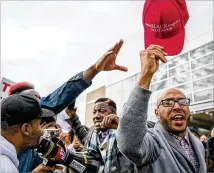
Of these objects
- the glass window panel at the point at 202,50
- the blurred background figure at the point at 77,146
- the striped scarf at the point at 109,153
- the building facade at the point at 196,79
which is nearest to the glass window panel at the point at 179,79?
the building facade at the point at 196,79

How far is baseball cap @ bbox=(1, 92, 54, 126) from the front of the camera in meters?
1.42

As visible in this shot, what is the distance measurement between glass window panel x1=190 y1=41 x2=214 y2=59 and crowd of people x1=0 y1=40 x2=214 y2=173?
50.4ft

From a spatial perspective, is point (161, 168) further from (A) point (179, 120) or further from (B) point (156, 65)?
(B) point (156, 65)

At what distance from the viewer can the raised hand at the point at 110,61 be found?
217 cm

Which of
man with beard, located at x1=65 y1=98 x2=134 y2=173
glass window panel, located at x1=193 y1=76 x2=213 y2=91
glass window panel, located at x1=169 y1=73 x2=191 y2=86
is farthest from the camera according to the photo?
glass window panel, located at x1=169 y1=73 x2=191 y2=86

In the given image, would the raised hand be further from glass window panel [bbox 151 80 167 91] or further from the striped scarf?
glass window panel [bbox 151 80 167 91]

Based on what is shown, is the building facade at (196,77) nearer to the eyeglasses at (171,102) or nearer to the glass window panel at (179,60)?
the glass window panel at (179,60)

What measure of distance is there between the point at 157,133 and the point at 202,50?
53.6 feet

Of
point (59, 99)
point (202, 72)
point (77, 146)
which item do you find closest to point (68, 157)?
point (59, 99)

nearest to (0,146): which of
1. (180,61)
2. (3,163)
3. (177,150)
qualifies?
(3,163)

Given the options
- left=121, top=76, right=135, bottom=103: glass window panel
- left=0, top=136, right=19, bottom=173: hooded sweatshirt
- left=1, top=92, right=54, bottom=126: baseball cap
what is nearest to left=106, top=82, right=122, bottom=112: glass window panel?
left=121, top=76, right=135, bottom=103: glass window panel

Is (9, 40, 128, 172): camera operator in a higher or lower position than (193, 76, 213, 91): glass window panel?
lower

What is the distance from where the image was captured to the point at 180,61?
60.3 ft

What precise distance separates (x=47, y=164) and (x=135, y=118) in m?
0.90
